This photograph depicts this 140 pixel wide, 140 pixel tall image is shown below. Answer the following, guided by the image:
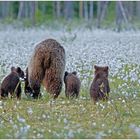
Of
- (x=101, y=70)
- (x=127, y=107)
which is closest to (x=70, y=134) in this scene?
(x=127, y=107)

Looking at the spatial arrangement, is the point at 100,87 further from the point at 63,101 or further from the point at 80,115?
the point at 80,115

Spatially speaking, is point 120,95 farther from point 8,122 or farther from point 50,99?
point 8,122

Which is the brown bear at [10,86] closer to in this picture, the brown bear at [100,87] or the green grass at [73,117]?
the green grass at [73,117]

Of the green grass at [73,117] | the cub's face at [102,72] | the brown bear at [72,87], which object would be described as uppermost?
the cub's face at [102,72]

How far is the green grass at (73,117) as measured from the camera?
7262 millimetres

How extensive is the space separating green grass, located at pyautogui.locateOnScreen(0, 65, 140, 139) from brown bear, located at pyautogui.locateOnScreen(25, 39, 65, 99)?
0.23 metres

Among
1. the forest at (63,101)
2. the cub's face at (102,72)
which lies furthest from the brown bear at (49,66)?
the cub's face at (102,72)

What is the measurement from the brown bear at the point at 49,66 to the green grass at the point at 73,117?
23 cm

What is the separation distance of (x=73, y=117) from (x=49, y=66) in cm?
185

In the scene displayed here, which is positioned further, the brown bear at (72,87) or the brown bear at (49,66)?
the brown bear at (72,87)

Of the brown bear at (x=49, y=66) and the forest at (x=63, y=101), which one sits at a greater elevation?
the brown bear at (x=49, y=66)

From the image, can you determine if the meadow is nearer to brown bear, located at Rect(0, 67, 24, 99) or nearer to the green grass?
the green grass

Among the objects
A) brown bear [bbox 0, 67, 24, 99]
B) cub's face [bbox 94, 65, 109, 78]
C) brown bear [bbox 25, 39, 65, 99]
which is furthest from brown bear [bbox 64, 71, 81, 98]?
brown bear [bbox 0, 67, 24, 99]

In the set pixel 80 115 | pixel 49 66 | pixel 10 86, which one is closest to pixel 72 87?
pixel 49 66
